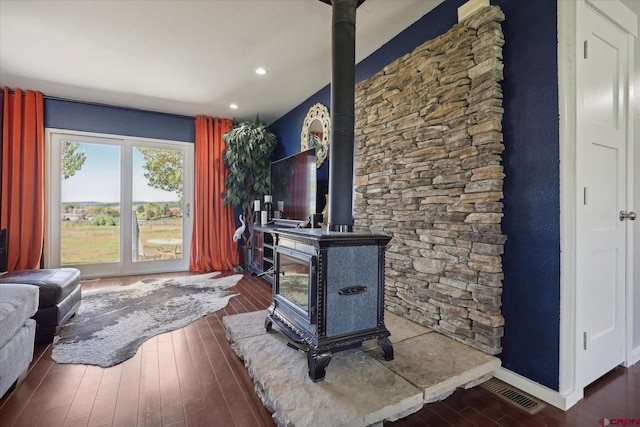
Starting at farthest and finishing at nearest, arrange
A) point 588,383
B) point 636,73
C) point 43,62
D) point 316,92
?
point 316,92 < point 43,62 < point 636,73 < point 588,383

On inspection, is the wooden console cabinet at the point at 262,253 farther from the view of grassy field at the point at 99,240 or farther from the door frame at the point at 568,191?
the door frame at the point at 568,191

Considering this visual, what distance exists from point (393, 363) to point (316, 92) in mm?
3261

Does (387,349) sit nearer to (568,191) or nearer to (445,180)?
(445,180)

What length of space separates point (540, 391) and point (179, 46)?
3.68m

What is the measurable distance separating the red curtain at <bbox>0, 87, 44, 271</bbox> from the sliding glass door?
18 cm

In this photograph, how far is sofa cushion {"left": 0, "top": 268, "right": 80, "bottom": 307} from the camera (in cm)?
222

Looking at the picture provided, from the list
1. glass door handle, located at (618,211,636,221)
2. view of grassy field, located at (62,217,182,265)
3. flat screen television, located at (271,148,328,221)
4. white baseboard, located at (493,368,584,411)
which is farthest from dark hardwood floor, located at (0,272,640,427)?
view of grassy field, located at (62,217,182,265)

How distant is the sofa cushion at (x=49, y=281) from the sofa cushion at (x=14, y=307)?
0.47 meters

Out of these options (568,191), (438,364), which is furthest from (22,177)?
(568,191)

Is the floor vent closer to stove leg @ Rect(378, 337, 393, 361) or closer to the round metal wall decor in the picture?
stove leg @ Rect(378, 337, 393, 361)

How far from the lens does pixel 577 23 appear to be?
1.51 metres

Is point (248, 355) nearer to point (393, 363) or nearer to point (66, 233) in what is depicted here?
point (393, 363)

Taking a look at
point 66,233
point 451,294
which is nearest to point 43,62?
point 66,233

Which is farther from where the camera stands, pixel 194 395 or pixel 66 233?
pixel 66 233
